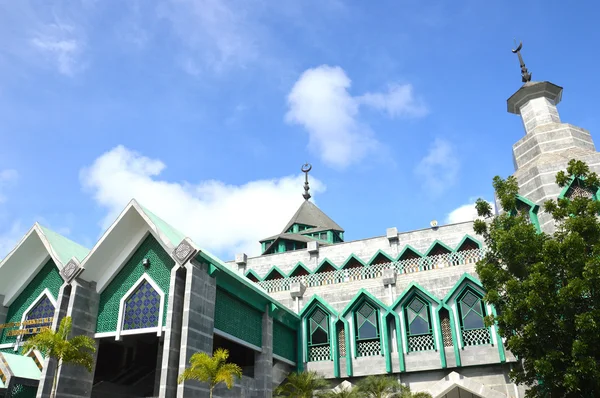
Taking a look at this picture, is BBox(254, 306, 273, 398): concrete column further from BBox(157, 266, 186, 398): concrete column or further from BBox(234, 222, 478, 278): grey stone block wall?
BBox(234, 222, 478, 278): grey stone block wall

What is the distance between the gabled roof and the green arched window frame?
58.4 feet

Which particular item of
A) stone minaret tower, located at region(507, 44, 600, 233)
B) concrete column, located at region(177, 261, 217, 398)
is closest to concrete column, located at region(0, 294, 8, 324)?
concrete column, located at region(177, 261, 217, 398)

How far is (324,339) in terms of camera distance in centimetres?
2261

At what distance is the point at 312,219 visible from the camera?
130 ft

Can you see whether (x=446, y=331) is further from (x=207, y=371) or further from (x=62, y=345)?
(x=62, y=345)


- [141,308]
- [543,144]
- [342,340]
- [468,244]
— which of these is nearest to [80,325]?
[141,308]

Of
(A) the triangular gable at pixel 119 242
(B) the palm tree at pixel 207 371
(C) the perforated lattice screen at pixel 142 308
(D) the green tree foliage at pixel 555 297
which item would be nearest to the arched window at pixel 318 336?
(A) the triangular gable at pixel 119 242

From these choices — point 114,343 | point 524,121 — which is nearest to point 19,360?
point 114,343

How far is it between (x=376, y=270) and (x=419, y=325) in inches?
160

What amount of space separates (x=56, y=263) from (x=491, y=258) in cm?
1617

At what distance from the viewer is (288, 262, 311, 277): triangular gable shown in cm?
2836

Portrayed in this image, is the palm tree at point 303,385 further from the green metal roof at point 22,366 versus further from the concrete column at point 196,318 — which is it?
the green metal roof at point 22,366

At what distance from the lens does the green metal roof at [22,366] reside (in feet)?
55.6

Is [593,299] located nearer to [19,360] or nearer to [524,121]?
[524,121]
